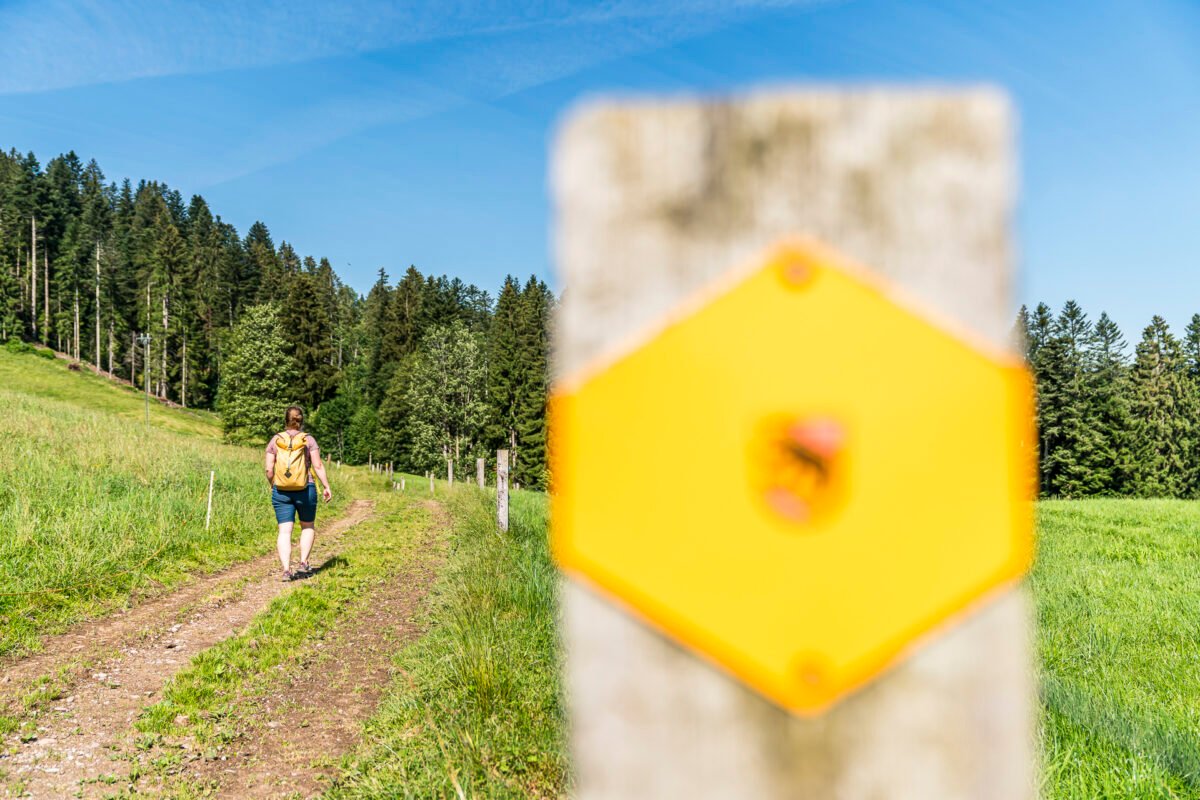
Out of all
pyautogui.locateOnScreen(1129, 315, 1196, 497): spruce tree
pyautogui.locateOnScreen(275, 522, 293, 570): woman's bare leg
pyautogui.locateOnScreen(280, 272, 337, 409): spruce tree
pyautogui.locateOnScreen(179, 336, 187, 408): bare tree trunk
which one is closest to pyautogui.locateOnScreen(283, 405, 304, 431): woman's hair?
pyautogui.locateOnScreen(275, 522, 293, 570): woman's bare leg

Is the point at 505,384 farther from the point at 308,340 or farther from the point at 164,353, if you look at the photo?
the point at 164,353

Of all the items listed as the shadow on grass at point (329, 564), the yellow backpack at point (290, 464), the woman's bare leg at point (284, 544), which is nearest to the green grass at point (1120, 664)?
the yellow backpack at point (290, 464)

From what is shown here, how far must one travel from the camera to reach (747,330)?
72cm

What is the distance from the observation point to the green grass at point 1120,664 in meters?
3.25

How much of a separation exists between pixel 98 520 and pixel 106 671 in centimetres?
406

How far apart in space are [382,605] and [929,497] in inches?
307

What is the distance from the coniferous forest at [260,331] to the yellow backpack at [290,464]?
36.2m

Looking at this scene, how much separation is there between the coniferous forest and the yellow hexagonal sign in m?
43.9

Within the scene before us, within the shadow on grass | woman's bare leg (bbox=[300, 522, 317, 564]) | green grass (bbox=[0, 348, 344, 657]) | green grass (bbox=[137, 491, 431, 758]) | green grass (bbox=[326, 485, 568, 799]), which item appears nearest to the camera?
green grass (bbox=[326, 485, 568, 799])

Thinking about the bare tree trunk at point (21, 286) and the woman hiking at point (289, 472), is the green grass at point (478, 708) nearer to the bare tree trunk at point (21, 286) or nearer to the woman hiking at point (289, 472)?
the woman hiking at point (289, 472)

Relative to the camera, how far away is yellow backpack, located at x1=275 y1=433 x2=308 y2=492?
838 cm

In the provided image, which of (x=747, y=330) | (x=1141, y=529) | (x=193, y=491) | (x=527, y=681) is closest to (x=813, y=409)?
(x=747, y=330)

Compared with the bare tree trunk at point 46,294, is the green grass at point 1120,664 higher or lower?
lower

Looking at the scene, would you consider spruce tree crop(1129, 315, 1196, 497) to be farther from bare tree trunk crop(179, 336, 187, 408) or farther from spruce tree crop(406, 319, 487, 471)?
bare tree trunk crop(179, 336, 187, 408)
